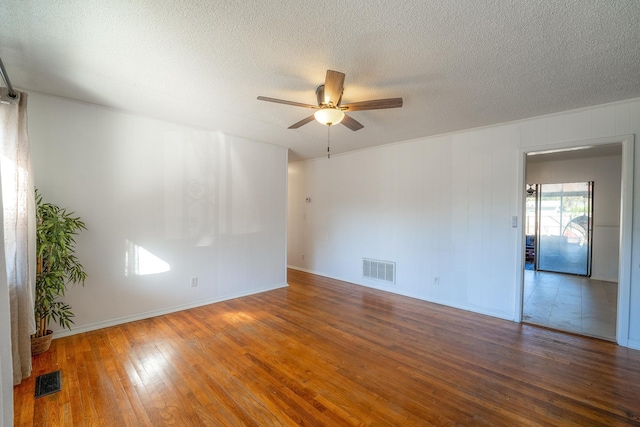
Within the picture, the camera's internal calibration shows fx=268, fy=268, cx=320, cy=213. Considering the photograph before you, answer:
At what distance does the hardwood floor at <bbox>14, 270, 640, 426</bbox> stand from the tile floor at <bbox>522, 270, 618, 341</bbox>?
0.38 meters

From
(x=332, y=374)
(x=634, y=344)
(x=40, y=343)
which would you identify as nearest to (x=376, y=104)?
(x=332, y=374)

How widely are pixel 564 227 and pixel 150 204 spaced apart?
8519 mm

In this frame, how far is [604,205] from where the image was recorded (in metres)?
5.75

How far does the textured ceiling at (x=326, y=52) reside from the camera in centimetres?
163

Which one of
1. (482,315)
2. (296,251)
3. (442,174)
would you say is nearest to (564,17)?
(442,174)

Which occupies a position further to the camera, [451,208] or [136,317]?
[451,208]

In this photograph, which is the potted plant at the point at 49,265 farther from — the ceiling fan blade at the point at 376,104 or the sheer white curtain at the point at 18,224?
the ceiling fan blade at the point at 376,104

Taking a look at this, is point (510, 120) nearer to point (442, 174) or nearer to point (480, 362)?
point (442, 174)

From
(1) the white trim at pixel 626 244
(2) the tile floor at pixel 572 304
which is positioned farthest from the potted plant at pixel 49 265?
(1) the white trim at pixel 626 244

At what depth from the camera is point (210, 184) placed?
13.4 feet

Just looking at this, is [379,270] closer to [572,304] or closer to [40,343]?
[572,304]

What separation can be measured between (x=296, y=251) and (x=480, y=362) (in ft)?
15.1

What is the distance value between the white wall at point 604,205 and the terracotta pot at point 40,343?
30.2 feet

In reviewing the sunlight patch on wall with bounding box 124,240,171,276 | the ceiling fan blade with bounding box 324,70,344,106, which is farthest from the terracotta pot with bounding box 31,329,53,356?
the ceiling fan blade with bounding box 324,70,344,106
